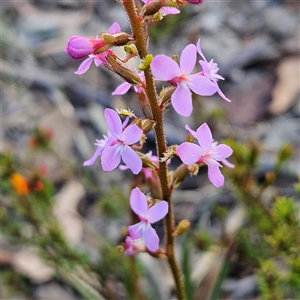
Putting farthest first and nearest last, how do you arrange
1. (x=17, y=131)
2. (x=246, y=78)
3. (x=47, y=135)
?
(x=17, y=131)
(x=246, y=78)
(x=47, y=135)

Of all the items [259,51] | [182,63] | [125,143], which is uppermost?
[182,63]

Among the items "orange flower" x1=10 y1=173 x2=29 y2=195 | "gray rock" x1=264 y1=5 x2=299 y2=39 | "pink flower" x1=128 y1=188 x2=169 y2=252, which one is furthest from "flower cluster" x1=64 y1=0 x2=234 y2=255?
"gray rock" x1=264 y1=5 x2=299 y2=39

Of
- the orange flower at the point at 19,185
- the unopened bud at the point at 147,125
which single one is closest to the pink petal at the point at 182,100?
the unopened bud at the point at 147,125

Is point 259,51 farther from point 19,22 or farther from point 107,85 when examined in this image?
point 19,22

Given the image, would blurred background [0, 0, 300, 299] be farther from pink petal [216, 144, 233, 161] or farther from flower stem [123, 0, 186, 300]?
pink petal [216, 144, 233, 161]

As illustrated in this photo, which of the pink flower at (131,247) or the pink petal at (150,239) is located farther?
the pink flower at (131,247)

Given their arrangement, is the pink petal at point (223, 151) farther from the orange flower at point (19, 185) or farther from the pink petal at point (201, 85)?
the orange flower at point (19, 185)

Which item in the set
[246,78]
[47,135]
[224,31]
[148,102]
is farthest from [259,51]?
[148,102]

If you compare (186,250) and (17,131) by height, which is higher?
(186,250)
